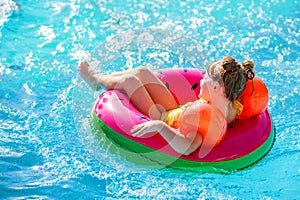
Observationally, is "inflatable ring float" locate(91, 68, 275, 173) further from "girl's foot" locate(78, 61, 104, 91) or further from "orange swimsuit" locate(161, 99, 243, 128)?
"girl's foot" locate(78, 61, 104, 91)

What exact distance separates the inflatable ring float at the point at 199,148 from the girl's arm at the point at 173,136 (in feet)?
0.17

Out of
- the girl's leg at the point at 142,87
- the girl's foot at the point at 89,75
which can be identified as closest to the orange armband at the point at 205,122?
the girl's leg at the point at 142,87

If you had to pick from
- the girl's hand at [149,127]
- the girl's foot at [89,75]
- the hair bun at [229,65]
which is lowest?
the girl's hand at [149,127]

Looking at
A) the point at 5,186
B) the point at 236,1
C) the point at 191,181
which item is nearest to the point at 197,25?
the point at 236,1

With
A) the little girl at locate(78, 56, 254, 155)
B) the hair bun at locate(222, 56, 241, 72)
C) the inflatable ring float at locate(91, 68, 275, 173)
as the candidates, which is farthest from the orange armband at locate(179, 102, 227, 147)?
the hair bun at locate(222, 56, 241, 72)

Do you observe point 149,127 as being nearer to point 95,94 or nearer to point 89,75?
point 89,75

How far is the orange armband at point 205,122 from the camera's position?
3172mm

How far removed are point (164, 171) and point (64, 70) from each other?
6.32ft

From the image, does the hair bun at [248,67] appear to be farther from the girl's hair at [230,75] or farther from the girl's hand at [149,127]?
the girl's hand at [149,127]

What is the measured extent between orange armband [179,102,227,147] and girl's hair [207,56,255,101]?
183 millimetres

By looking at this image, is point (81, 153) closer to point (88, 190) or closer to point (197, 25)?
point (88, 190)

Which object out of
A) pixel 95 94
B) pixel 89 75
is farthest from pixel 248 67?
pixel 95 94

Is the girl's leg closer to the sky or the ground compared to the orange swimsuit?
closer to the sky

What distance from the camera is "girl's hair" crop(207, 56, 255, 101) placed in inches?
127
